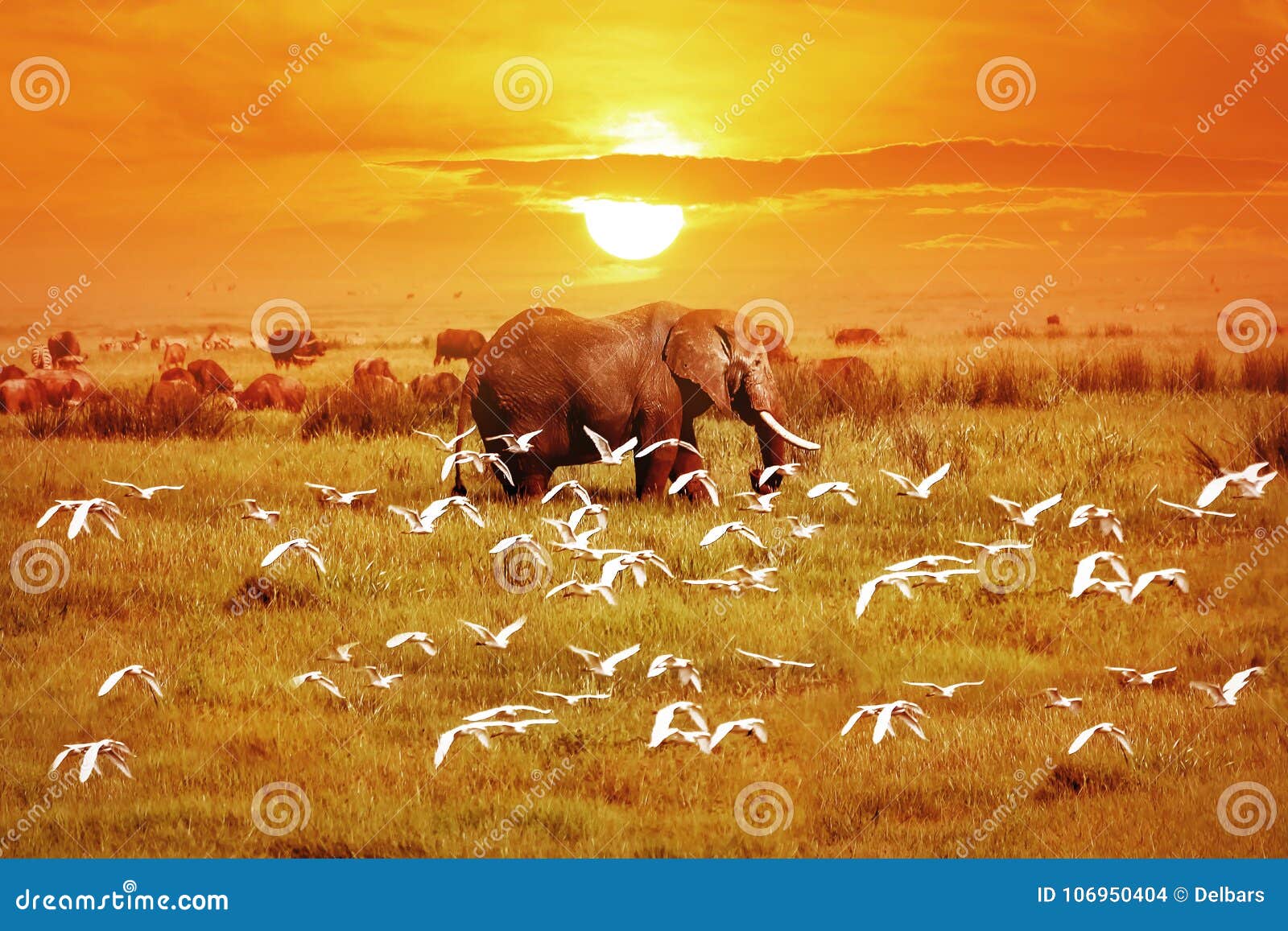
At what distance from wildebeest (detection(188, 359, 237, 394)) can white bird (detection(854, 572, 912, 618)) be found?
33.7 ft

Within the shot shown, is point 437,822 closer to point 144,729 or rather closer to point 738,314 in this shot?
point 144,729

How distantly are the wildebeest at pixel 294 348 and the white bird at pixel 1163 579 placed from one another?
1345 centimetres

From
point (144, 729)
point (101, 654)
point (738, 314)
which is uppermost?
point (738, 314)

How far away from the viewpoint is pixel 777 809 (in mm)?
8953

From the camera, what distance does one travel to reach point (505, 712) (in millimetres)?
9789

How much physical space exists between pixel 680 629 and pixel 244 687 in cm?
294

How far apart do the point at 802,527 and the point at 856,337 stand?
12029 mm

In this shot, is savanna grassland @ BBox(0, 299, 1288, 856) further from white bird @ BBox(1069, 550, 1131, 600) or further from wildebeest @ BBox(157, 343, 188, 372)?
wildebeest @ BBox(157, 343, 188, 372)

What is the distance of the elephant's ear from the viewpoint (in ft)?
48.8

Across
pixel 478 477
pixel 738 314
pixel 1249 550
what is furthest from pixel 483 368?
pixel 1249 550

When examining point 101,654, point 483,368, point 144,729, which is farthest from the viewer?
point 483,368

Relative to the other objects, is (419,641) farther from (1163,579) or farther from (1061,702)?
(1163,579)

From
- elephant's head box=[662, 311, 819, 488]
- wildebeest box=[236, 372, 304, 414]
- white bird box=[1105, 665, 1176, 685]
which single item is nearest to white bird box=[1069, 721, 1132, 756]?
white bird box=[1105, 665, 1176, 685]


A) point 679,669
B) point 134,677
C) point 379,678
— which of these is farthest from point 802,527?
point 134,677
